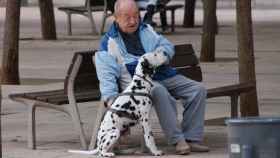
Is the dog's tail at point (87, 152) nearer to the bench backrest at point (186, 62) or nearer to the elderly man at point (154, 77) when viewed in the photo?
the elderly man at point (154, 77)

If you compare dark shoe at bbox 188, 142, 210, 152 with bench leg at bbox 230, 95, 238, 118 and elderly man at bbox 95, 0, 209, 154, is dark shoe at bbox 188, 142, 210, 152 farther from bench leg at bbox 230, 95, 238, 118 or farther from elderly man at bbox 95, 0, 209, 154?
bench leg at bbox 230, 95, 238, 118

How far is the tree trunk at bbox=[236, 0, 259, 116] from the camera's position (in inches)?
388

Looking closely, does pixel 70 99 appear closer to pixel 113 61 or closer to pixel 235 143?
pixel 113 61

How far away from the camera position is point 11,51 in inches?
558

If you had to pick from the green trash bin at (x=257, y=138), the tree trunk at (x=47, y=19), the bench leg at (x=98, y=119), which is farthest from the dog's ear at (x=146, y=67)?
the tree trunk at (x=47, y=19)

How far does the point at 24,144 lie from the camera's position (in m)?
9.23

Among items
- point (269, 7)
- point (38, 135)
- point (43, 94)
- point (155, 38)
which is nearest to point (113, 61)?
point (155, 38)

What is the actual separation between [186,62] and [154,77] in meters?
0.90

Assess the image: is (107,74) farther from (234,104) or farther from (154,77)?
(234,104)

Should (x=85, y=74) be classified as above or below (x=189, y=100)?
above

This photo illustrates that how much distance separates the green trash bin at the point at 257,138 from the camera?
5.91 meters

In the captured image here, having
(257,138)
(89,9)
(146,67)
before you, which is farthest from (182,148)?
(89,9)

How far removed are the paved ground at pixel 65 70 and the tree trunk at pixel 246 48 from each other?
1.26 ft

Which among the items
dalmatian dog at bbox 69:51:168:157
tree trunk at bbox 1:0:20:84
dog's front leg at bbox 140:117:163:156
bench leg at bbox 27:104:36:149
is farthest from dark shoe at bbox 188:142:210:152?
tree trunk at bbox 1:0:20:84
